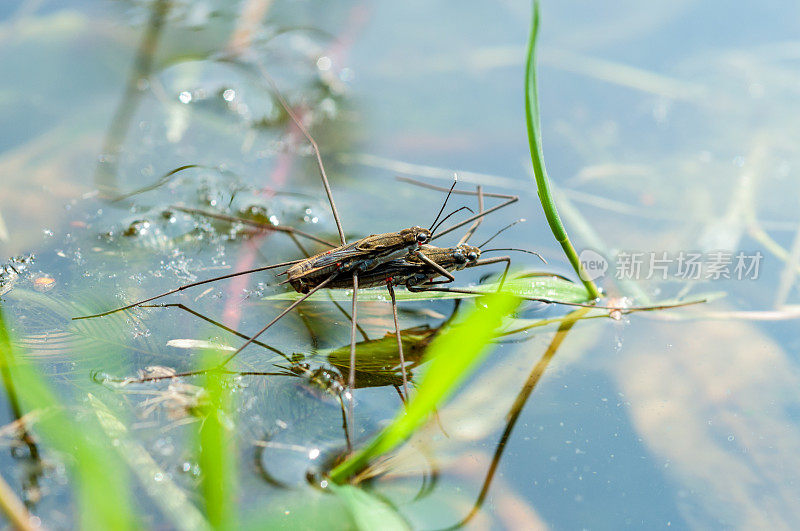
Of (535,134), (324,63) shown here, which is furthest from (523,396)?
(324,63)

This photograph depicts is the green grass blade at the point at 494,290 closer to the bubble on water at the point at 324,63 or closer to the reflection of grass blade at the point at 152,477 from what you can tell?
the reflection of grass blade at the point at 152,477

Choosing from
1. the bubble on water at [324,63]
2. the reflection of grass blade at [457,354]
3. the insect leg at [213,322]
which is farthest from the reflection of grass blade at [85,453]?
the bubble on water at [324,63]

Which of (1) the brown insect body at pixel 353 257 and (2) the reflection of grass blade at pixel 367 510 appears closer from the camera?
(2) the reflection of grass blade at pixel 367 510

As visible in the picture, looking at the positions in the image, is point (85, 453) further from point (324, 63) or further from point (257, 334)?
point (324, 63)

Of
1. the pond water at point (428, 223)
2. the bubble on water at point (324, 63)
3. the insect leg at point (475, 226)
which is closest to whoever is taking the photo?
the pond water at point (428, 223)

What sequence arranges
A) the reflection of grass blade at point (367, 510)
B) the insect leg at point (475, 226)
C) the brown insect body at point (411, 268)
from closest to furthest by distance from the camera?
the reflection of grass blade at point (367, 510), the brown insect body at point (411, 268), the insect leg at point (475, 226)

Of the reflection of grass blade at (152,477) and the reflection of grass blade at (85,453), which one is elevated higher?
the reflection of grass blade at (85,453)

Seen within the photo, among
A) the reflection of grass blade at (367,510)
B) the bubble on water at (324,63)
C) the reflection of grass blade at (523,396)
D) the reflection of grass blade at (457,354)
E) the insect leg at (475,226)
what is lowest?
the reflection of grass blade at (523,396)
